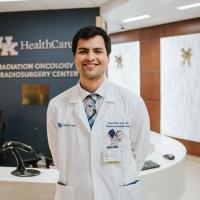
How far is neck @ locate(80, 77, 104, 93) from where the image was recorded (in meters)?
1.63

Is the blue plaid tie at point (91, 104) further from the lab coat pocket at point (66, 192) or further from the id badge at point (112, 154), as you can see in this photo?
the lab coat pocket at point (66, 192)

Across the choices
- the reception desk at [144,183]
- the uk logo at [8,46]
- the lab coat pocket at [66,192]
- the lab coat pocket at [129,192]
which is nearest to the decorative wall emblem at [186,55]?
the uk logo at [8,46]

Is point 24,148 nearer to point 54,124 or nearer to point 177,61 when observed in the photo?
point 54,124

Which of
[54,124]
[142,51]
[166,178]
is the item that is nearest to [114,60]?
[142,51]

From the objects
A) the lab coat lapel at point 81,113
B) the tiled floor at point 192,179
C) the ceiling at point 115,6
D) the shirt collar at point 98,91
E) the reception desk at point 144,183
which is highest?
the ceiling at point 115,6

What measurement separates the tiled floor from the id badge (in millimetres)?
3224

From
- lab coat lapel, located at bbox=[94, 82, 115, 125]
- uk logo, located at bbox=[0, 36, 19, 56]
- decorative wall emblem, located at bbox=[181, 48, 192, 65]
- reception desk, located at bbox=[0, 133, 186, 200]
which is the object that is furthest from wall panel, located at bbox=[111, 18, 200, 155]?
lab coat lapel, located at bbox=[94, 82, 115, 125]

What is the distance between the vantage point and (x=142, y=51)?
780cm

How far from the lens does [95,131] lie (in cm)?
157

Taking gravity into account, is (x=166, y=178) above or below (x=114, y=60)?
below

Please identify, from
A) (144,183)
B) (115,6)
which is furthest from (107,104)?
(115,6)

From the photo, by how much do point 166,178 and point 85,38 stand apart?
1684mm

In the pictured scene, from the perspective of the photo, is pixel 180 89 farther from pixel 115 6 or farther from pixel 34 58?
pixel 34 58

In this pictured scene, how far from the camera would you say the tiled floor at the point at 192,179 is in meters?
4.54
